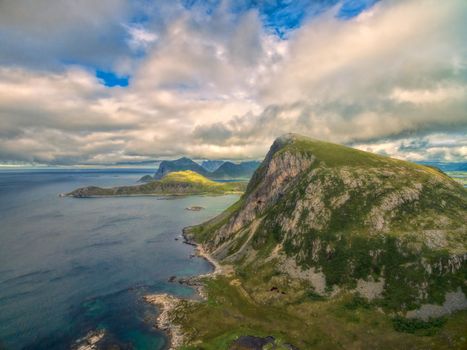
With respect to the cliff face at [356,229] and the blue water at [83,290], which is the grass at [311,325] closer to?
the cliff face at [356,229]

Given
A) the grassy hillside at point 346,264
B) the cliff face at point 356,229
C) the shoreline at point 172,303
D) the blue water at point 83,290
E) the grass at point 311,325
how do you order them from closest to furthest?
the grass at point 311,325, the grassy hillside at point 346,264, the shoreline at point 172,303, the blue water at point 83,290, the cliff face at point 356,229

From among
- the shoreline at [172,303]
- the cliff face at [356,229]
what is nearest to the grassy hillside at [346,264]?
the cliff face at [356,229]

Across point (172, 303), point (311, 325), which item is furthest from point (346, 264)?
point (172, 303)

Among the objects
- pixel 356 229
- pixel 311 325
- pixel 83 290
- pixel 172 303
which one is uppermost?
pixel 356 229

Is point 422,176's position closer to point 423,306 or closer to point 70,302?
point 423,306

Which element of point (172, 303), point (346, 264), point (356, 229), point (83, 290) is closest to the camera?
point (172, 303)

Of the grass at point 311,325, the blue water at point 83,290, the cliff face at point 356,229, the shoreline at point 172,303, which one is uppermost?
the cliff face at point 356,229

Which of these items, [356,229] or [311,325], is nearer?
[311,325]

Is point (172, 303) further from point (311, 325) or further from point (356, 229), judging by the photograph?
point (356, 229)

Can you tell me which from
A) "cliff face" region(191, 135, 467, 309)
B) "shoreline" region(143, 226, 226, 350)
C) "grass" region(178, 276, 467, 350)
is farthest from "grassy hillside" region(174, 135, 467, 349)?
"shoreline" region(143, 226, 226, 350)
